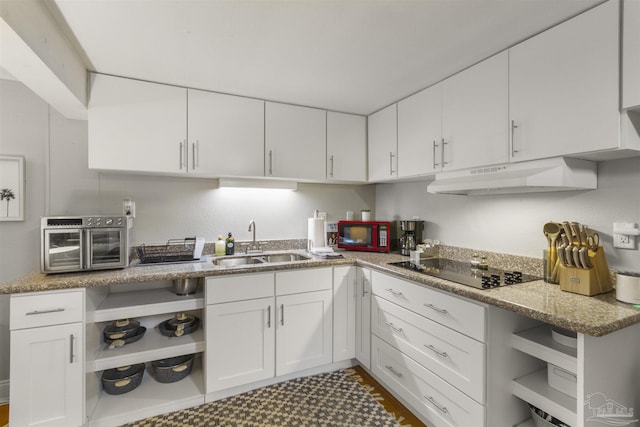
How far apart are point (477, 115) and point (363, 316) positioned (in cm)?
160

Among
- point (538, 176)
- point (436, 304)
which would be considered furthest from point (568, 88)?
point (436, 304)

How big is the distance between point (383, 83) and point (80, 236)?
86.7 inches

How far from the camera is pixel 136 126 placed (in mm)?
2055

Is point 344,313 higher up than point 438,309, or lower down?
lower down

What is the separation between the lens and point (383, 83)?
2.17m

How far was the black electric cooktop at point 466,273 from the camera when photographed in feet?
5.43

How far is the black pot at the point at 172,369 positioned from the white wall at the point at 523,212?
2.19 metres

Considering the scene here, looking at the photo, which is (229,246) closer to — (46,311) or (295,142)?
(295,142)

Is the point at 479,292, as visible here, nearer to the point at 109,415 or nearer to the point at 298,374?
the point at 298,374

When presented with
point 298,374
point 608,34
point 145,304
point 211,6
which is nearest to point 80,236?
point 145,304

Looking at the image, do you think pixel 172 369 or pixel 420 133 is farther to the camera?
pixel 420 133

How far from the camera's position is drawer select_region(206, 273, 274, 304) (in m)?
1.97

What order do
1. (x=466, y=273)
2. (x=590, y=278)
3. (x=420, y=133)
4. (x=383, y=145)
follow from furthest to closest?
(x=383, y=145) → (x=420, y=133) → (x=466, y=273) → (x=590, y=278)

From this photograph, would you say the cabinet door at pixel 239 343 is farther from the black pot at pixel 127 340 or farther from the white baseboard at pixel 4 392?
the white baseboard at pixel 4 392
